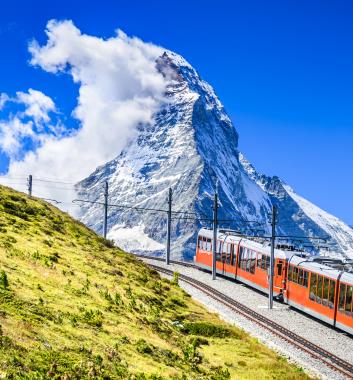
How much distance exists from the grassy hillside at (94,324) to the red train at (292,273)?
7.92 m

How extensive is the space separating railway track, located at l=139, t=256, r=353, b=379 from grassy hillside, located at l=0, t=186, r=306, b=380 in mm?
3140

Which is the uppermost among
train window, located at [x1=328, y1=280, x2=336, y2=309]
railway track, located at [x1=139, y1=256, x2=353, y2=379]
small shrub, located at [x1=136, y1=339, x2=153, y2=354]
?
train window, located at [x1=328, y1=280, x2=336, y2=309]

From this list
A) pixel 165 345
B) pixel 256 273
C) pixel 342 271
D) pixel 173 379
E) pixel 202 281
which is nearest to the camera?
pixel 173 379

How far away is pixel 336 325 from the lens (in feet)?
123

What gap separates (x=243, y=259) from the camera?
180 feet

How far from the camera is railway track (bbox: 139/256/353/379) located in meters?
29.3

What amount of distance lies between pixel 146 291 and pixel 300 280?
1381 cm

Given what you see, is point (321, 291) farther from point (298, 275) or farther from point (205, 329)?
point (205, 329)

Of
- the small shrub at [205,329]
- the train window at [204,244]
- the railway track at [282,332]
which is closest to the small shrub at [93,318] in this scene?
the small shrub at [205,329]

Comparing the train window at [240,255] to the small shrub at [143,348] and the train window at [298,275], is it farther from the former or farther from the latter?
the small shrub at [143,348]

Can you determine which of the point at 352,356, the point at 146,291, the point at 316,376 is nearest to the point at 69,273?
the point at 146,291

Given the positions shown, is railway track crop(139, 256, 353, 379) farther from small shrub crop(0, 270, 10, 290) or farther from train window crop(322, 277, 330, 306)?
small shrub crop(0, 270, 10, 290)

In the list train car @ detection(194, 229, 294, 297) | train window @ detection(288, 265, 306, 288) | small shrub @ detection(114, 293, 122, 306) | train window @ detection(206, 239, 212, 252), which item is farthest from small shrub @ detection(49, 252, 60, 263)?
train window @ detection(206, 239, 212, 252)

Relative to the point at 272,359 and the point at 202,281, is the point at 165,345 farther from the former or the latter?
the point at 202,281
